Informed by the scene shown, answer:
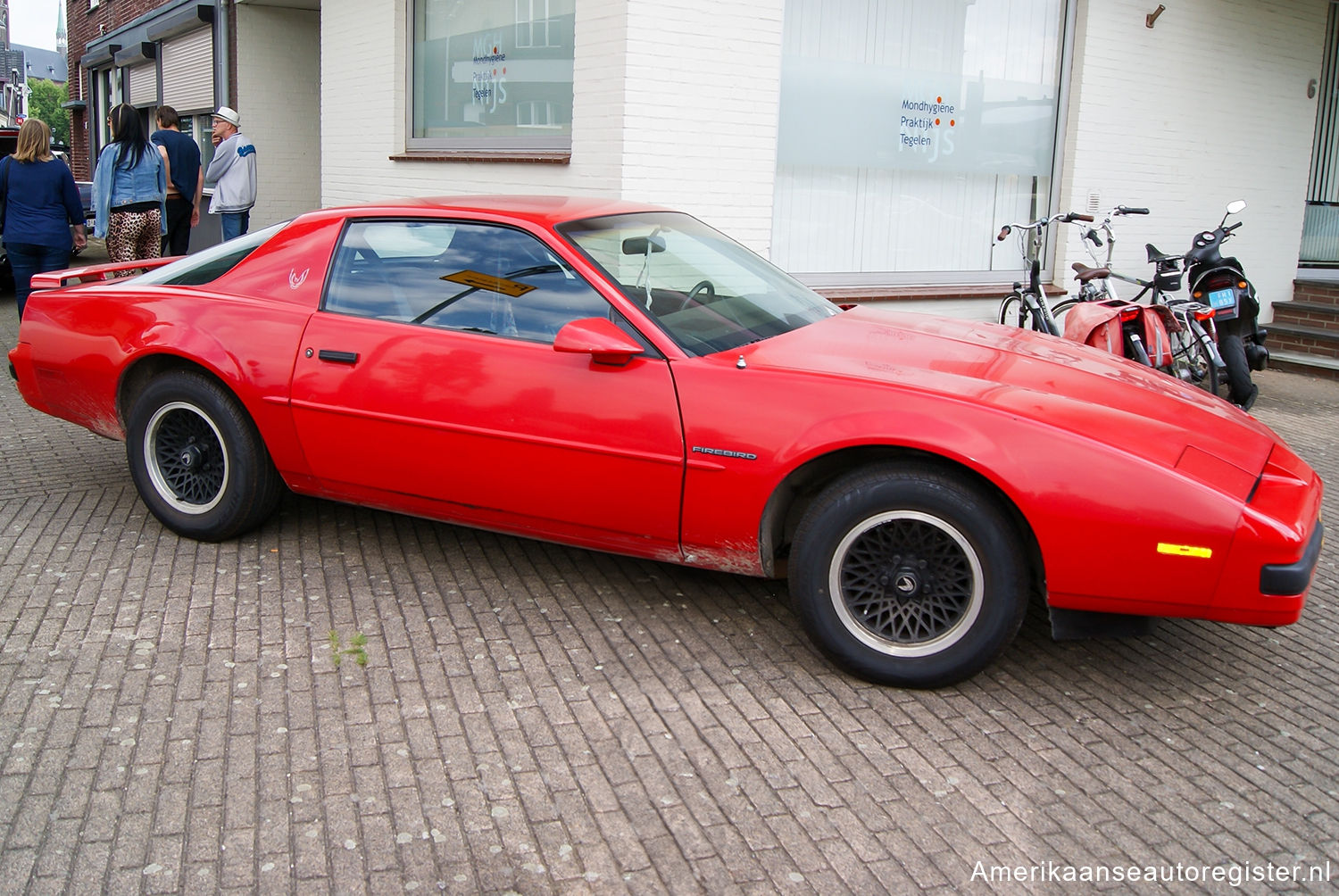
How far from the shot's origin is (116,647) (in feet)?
12.0

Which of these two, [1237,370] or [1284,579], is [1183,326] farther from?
[1284,579]

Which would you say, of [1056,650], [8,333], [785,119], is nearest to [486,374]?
[1056,650]

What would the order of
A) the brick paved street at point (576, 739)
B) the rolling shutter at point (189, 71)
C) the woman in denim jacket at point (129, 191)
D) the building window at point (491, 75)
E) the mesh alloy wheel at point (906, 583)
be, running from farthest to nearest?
1. the rolling shutter at point (189, 71)
2. the woman in denim jacket at point (129, 191)
3. the building window at point (491, 75)
4. the mesh alloy wheel at point (906, 583)
5. the brick paved street at point (576, 739)

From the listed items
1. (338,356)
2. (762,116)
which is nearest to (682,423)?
(338,356)

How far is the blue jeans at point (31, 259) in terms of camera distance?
8211 mm

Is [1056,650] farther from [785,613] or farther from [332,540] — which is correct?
[332,540]

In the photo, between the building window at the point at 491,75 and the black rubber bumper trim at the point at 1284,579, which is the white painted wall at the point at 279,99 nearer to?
the building window at the point at 491,75

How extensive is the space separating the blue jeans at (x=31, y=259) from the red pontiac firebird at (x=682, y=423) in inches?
150

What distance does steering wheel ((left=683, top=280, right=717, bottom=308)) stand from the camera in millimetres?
4102

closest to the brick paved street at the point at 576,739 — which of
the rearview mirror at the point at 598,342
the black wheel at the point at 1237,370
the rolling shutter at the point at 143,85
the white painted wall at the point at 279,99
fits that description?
the rearview mirror at the point at 598,342

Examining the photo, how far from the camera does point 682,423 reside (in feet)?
11.9

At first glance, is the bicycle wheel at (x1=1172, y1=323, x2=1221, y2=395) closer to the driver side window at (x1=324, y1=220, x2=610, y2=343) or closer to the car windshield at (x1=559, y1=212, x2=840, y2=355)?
the car windshield at (x1=559, y1=212, x2=840, y2=355)

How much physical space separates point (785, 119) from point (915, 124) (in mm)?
1252

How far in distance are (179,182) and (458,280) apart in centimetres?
756
